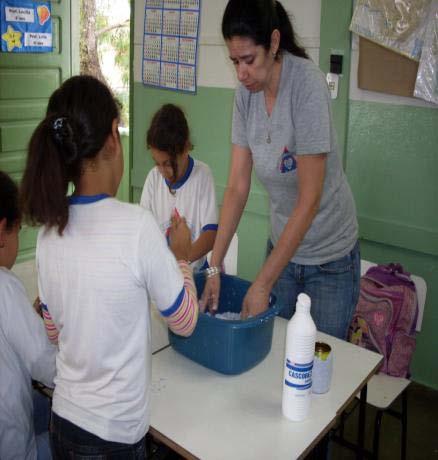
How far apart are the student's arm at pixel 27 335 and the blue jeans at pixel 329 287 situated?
2.29ft

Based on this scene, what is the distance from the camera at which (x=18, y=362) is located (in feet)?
4.44

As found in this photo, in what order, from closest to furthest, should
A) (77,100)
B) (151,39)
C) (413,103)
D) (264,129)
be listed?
(77,100), (264,129), (413,103), (151,39)

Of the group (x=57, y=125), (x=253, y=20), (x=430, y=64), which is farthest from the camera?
(x=430, y=64)

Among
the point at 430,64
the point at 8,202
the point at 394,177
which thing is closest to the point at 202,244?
the point at 8,202

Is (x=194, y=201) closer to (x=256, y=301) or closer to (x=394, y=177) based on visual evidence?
(x=256, y=301)

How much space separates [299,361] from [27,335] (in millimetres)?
619

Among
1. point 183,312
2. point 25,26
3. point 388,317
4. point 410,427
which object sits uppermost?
point 25,26

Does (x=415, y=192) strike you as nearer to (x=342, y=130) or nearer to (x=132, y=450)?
(x=342, y=130)

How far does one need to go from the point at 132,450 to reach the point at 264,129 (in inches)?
36.3

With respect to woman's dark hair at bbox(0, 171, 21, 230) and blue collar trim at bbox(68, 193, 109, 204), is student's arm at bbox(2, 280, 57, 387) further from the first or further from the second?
blue collar trim at bbox(68, 193, 109, 204)

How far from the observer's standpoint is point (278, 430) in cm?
123

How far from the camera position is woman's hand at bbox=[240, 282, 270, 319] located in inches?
58.2

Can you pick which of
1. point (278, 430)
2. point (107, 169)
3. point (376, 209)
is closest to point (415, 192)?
point (376, 209)

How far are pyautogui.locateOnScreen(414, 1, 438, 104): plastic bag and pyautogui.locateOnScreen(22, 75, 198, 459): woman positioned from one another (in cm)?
172
